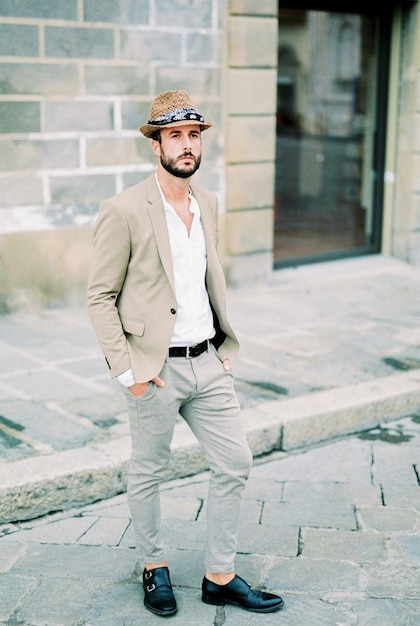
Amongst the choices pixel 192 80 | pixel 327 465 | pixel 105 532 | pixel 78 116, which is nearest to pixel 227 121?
pixel 192 80

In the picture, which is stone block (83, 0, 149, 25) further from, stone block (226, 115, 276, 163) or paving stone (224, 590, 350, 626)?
paving stone (224, 590, 350, 626)

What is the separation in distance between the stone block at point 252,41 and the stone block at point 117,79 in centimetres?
91

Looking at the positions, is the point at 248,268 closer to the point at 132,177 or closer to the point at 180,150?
the point at 132,177

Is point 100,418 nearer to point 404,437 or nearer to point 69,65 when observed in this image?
point 404,437

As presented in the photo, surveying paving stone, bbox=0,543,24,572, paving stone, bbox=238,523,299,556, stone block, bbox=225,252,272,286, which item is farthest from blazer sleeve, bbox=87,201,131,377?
stone block, bbox=225,252,272,286

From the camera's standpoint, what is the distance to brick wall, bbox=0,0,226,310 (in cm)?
697

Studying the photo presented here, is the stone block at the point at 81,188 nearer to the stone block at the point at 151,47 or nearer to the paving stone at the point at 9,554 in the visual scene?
the stone block at the point at 151,47

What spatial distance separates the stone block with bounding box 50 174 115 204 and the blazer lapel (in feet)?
13.4

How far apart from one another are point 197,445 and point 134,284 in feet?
5.36

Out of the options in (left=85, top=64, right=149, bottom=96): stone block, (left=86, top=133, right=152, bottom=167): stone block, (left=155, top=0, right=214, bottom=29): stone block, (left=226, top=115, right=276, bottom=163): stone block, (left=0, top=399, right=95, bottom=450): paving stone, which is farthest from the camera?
(left=226, top=115, right=276, bottom=163): stone block

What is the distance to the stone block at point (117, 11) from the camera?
7.16 metres

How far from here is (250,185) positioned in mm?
8352

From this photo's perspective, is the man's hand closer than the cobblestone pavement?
Yes

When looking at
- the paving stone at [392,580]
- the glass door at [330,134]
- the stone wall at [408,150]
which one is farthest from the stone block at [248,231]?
the paving stone at [392,580]
